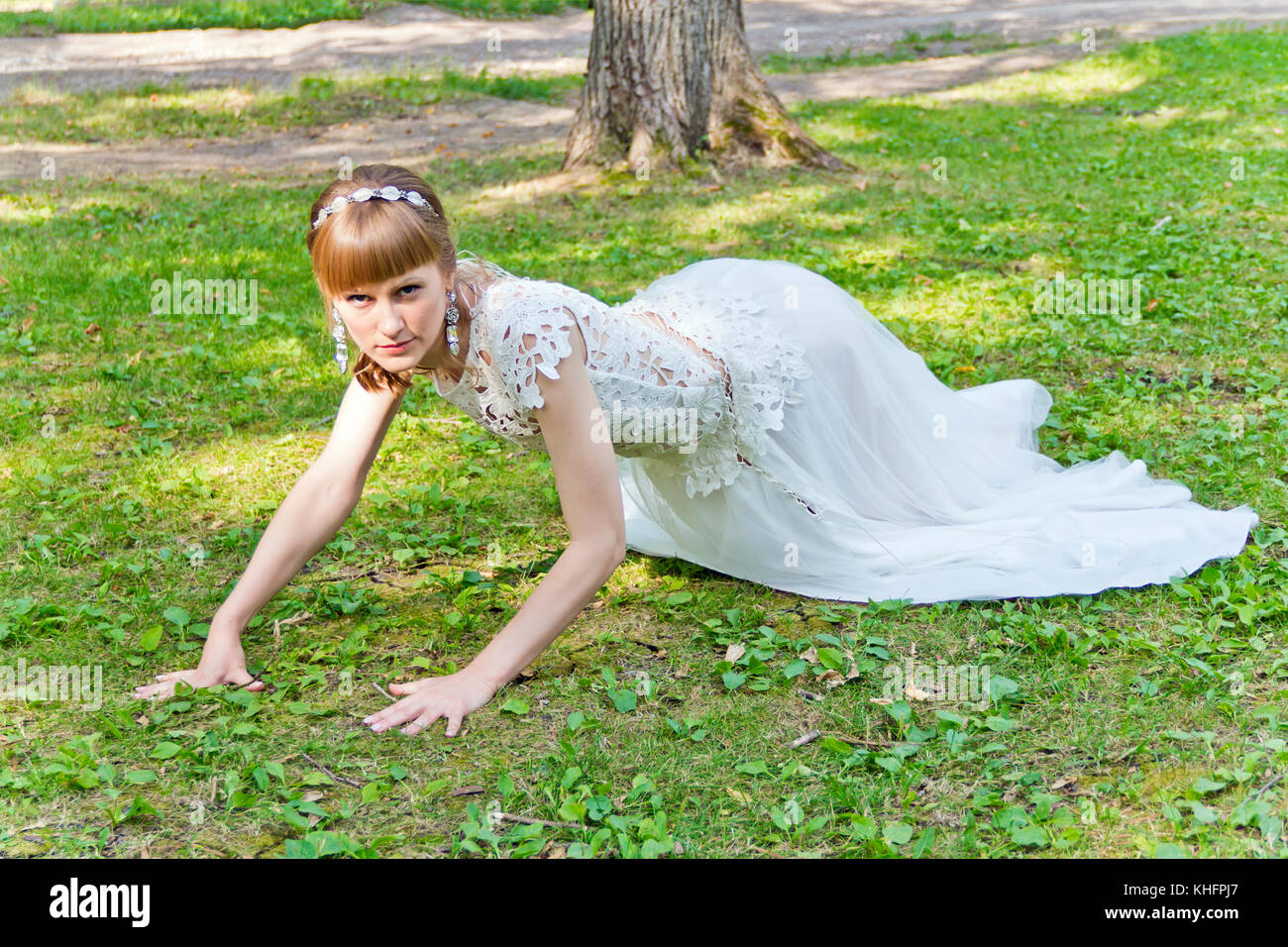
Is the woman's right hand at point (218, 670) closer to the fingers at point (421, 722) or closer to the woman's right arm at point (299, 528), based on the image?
the woman's right arm at point (299, 528)

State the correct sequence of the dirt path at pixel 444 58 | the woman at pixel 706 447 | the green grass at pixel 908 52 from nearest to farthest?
the woman at pixel 706 447
the dirt path at pixel 444 58
the green grass at pixel 908 52

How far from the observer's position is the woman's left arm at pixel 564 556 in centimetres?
322

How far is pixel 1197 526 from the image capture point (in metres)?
4.02

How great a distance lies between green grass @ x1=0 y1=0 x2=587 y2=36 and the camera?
16.7 m

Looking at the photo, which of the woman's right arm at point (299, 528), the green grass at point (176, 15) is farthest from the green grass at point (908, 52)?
the woman's right arm at point (299, 528)

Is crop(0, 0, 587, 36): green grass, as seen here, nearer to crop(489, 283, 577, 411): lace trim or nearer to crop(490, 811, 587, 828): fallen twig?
crop(489, 283, 577, 411): lace trim

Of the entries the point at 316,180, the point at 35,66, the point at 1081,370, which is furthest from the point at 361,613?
the point at 35,66

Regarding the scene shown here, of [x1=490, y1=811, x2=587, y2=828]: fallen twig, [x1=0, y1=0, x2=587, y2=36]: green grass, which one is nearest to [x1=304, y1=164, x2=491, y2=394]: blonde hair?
[x1=490, y1=811, x2=587, y2=828]: fallen twig

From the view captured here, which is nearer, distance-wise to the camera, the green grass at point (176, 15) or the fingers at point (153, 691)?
the fingers at point (153, 691)

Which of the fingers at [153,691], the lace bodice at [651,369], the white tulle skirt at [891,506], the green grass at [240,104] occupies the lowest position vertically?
the fingers at [153,691]

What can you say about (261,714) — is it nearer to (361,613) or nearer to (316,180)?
(361,613)

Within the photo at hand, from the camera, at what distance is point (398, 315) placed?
10.0ft

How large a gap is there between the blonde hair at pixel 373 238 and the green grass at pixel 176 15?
16103mm

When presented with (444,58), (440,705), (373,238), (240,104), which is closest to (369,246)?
(373,238)
